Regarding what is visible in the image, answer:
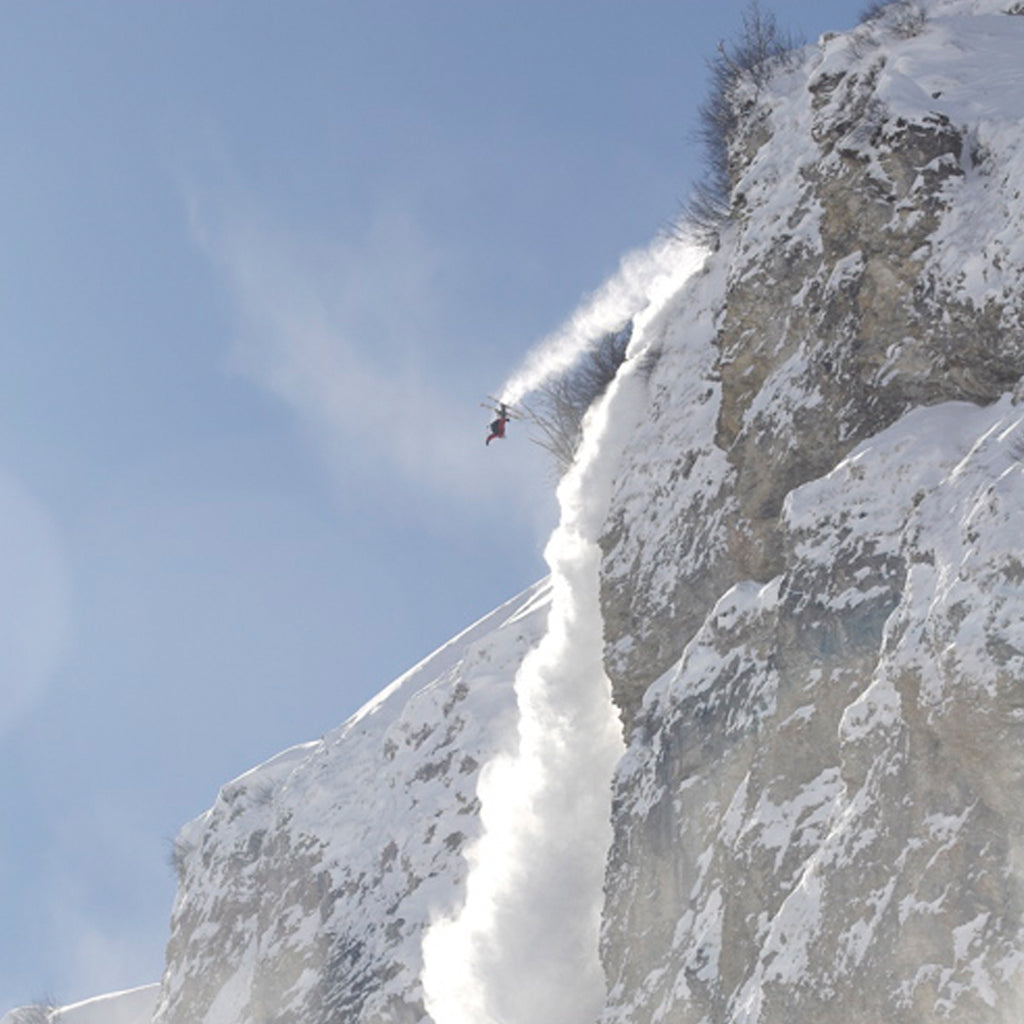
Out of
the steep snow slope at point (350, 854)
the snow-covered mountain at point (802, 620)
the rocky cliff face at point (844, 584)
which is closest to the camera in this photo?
the rocky cliff face at point (844, 584)

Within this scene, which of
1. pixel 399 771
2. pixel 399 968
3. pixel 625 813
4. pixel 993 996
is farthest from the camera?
pixel 399 771

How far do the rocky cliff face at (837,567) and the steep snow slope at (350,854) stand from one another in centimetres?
1469

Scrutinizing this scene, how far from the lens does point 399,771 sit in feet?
183

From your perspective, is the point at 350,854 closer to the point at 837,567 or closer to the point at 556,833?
the point at 556,833

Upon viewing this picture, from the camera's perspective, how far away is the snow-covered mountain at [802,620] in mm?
17859

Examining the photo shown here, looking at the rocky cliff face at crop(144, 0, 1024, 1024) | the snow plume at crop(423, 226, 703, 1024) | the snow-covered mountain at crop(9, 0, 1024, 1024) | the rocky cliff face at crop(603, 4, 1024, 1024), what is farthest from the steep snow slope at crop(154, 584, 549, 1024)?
the rocky cliff face at crop(603, 4, 1024, 1024)

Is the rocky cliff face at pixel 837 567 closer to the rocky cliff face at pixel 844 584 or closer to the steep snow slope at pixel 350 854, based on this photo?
the rocky cliff face at pixel 844 584

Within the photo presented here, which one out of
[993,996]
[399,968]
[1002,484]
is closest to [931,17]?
[1002,484]

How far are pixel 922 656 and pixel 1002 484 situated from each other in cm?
211

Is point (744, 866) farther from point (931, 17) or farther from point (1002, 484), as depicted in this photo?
point (931, 17)

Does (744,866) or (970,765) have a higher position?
(744,866)

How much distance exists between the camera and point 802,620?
74.4ft

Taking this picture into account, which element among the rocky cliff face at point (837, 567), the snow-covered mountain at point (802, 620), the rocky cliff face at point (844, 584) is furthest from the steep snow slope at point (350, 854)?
the rocky cliff face at point (844, 584)

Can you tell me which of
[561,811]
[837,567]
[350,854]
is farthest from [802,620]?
[350,854]
